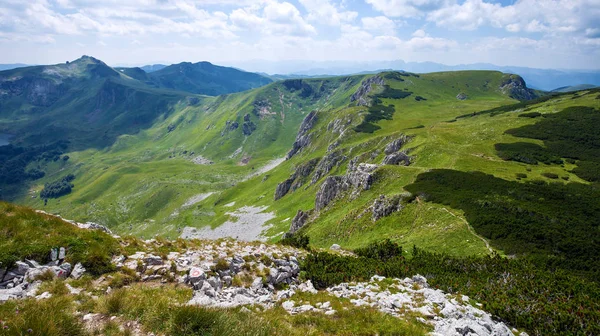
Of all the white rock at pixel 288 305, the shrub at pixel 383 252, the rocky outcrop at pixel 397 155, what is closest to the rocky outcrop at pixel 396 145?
the rocky outcrop at pixel 397 155

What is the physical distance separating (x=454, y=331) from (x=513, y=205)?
112 ft

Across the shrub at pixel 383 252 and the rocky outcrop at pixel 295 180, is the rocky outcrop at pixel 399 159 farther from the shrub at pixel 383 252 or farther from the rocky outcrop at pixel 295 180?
the rocky outcrop at pixel 295 180

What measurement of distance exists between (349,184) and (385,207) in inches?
985

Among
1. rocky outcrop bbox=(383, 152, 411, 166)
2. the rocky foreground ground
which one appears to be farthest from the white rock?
rocky outcrop bbox=(383, 152, 411, 166)

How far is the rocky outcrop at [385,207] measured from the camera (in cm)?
4656

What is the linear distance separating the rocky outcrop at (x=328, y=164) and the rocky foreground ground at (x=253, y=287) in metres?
100

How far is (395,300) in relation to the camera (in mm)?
16391

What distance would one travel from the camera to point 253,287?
16.9 meters

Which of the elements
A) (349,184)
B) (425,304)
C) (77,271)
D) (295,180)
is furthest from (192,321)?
(295,180)

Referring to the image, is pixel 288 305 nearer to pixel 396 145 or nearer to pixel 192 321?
pixel 192 321

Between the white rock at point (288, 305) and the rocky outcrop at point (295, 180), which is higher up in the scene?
the white rock at point (288, 305)

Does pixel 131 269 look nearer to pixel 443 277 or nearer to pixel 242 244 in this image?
pixel 242 244

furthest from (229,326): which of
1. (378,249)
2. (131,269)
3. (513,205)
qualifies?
(513,205)

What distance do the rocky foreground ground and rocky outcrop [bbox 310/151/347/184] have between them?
100 meters
